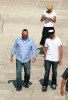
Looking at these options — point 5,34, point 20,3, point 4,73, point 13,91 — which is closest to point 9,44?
point 5,34

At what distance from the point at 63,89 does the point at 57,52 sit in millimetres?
1075

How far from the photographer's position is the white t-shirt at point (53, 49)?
32.4 ft

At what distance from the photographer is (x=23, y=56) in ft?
32.7

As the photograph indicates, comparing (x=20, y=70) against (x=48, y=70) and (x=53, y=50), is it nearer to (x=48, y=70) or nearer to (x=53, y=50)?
(x=48, y=70)

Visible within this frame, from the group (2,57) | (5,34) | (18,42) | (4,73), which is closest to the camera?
(18,42)

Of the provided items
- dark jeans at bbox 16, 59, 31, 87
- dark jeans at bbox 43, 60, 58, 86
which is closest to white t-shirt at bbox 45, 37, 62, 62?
dark jeans at bbox 43, 60, 58, 86

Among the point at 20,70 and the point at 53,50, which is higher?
the point at 53,50

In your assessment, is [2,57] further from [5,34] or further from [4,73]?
[5,34]

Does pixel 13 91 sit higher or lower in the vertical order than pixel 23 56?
lower

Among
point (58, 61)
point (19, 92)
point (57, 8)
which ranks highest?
point (57, 8)

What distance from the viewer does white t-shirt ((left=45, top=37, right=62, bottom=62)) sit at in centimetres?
988

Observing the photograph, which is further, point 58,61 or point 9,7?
point 9,7

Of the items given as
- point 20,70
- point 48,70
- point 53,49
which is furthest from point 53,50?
point 20,70

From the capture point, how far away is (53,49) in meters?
9.90
